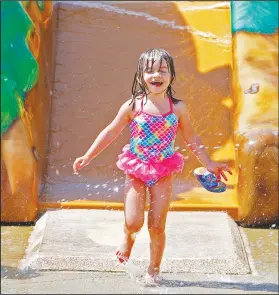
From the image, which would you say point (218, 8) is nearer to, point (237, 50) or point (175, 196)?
point (237, 50)

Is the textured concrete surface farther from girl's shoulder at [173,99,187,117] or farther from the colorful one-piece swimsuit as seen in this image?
girl's shoulder at [173,99,187,117]

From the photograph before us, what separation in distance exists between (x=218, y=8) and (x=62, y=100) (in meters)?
1.79

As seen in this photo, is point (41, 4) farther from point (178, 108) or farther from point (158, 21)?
point (178, 108)

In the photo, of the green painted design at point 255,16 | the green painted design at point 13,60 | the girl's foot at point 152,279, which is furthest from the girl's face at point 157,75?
the green painted design at point 255,16

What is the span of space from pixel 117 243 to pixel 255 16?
2.43 meters

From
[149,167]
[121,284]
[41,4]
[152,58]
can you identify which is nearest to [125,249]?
[121,284]

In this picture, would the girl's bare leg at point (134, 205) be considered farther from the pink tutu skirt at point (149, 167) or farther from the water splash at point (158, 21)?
the water splash at point (158, 21)

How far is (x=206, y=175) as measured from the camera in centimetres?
396

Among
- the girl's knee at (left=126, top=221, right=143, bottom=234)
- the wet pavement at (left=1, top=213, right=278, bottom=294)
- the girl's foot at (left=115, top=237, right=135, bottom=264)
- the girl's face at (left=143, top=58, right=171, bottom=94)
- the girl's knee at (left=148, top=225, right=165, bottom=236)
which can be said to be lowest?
the wet pavement at (left=1, top=213, right=278, bottom=294)

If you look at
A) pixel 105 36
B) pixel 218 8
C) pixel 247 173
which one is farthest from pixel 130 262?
pixel 218 8

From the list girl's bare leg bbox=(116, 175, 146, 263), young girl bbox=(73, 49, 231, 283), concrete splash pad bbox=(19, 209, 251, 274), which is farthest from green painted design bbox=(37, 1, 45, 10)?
girl's bare leg bbox=(116, 175, 146, 263)

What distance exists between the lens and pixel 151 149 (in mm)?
3867

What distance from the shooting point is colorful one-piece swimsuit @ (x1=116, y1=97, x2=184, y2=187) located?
12.6 feet

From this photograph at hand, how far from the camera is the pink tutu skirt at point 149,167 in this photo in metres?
3.83
